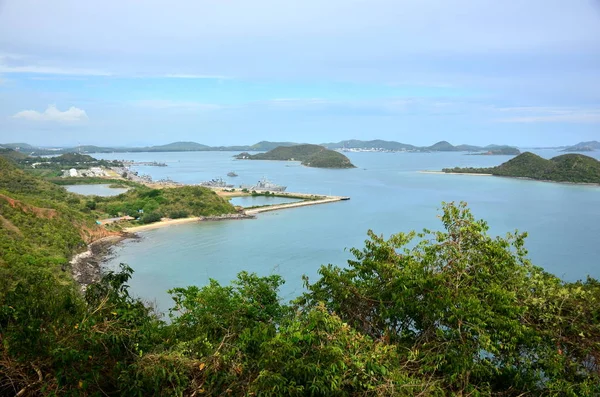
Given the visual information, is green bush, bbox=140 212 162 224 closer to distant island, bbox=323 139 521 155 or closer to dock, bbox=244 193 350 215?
dock, bbox=244 193 350 215

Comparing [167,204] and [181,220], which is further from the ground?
[167,204]

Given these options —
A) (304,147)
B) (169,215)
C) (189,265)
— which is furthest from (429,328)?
(304,147)

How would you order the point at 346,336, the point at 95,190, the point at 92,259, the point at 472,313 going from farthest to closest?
the point at 95,190 → the point at 92,259 → the point at 472,313 → the point at 346,336

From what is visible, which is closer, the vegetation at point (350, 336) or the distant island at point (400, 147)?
the vegetation at point (350, 336)

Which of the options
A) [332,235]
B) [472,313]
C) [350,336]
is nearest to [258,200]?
[332,235]

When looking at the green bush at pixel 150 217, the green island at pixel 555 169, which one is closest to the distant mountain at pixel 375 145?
the green island at pixel 555 169

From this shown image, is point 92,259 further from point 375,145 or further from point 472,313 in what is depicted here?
point 375,145

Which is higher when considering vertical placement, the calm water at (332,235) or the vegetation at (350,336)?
the vegetation at (350,336)

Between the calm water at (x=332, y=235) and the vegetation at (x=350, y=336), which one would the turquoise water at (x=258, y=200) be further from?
the vegetation at (x=350, y=336)
